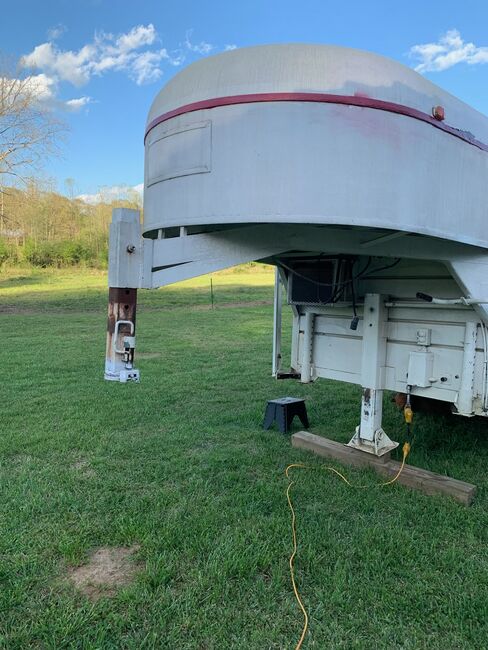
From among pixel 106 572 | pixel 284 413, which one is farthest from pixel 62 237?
pixel 106 572

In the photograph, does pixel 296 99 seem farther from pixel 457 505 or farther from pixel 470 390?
pixel 457 505

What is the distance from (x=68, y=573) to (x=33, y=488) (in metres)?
1.01

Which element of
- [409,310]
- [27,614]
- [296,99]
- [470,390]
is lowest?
[27,614]

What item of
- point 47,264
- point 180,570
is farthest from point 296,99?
point 47,264

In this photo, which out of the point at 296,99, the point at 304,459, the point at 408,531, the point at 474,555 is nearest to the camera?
the point at 296,99

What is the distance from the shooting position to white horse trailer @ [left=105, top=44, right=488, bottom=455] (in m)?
2.43

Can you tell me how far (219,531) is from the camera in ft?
9.22

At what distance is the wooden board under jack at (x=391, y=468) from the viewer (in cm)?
324

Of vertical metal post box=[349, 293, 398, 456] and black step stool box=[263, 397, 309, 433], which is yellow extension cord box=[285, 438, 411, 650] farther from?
black step stool box=[263, 397, 309, 433]

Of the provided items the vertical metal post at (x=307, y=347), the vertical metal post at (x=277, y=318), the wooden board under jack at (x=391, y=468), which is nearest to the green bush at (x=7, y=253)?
the vertical metal post at (x=277, y=318)

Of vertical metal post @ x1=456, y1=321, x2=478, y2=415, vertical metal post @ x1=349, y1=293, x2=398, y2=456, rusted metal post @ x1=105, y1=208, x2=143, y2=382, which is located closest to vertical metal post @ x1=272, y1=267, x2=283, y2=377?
vertical metal post @ x1=349, y1=293, x2=398, y2=456

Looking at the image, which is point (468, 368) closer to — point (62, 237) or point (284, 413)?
point (284, 413)

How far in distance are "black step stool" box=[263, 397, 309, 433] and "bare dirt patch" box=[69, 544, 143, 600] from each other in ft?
7.04

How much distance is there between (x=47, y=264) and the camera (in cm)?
3238
